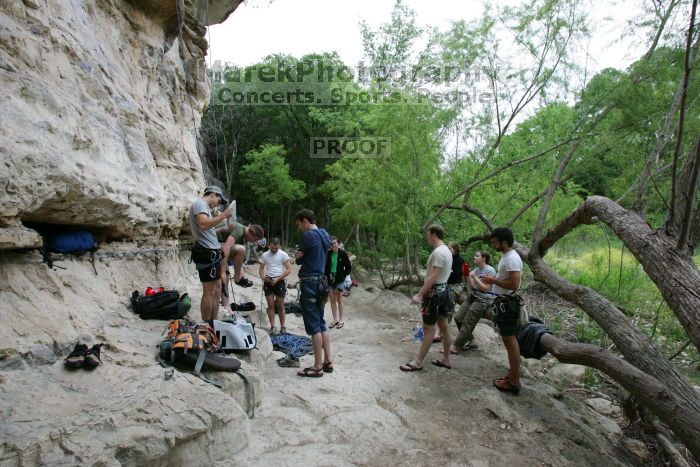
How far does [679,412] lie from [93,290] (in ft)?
17.8

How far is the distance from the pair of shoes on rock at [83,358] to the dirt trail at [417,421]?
127 centimetres

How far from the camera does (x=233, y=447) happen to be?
110 inches

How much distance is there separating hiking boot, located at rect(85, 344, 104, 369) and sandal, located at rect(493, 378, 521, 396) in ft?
13.2

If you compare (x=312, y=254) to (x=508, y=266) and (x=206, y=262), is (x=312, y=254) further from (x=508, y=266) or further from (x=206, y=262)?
(x=508, y=266)

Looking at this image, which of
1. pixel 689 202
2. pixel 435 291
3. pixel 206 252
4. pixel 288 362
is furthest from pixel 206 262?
pixel 689 202

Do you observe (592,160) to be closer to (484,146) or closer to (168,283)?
(484,146)

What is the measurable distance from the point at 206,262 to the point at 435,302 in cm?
263

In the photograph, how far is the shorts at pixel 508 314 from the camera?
420 cm

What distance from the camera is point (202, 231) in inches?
161

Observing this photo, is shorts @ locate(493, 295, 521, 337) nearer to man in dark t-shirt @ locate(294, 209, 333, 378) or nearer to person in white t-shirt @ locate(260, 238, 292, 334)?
man in dark t-shirt @ locate(294, 209, 333, 378)

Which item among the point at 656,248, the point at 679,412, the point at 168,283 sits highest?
the point at 656,248

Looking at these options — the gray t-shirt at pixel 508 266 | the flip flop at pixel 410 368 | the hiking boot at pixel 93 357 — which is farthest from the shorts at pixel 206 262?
the gray t-shirt at pixel 508 266

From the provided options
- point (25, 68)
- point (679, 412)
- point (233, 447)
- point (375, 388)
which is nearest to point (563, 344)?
point (679, 412)

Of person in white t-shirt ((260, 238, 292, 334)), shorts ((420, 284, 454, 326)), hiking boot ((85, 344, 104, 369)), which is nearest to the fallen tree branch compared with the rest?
shorts ((420, 284, 454, 326))
